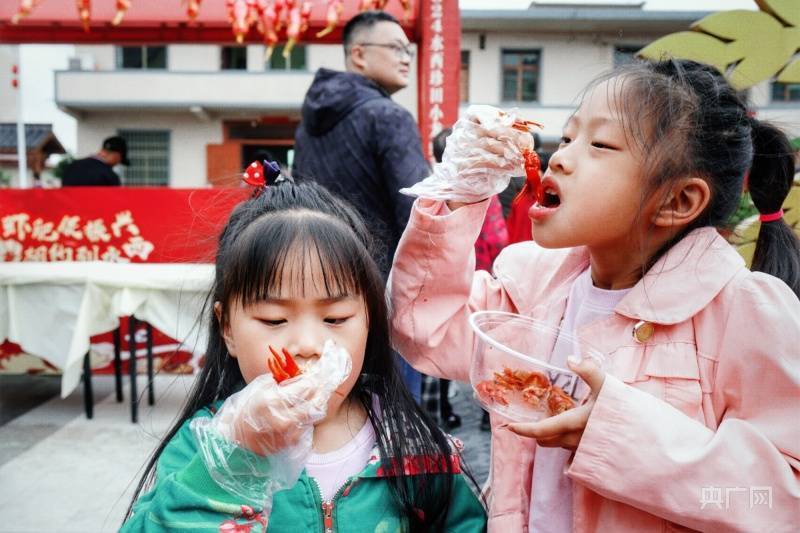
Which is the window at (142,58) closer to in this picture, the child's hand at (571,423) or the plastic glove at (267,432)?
the plastic glove at (267,432)

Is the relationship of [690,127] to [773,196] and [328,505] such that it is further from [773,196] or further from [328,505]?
[328,505]

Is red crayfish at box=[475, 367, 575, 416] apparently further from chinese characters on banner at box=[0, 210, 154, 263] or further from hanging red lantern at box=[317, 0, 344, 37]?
hanging red lantern at box=[317, 0, 344, 37]

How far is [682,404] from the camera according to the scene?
97 cm

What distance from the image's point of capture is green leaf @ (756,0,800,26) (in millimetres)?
1756

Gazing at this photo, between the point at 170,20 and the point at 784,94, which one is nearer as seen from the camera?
the point at 170,20

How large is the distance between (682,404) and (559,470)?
0.24 meters

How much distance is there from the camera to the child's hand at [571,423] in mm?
919

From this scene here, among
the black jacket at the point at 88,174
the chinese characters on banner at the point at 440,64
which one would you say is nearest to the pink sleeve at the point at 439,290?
the chinese characters on banner at the point at 440,64

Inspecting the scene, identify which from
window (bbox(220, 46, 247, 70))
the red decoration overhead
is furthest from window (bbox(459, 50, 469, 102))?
the red decoration overhead

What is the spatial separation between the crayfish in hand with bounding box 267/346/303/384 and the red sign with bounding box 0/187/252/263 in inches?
151

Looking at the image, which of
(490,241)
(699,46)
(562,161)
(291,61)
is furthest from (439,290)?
(291,61)

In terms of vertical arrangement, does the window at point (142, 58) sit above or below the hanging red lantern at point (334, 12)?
above

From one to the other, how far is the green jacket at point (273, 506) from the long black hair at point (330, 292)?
30 millimetres

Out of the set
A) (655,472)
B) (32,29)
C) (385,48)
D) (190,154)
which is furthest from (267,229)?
(190,154)
